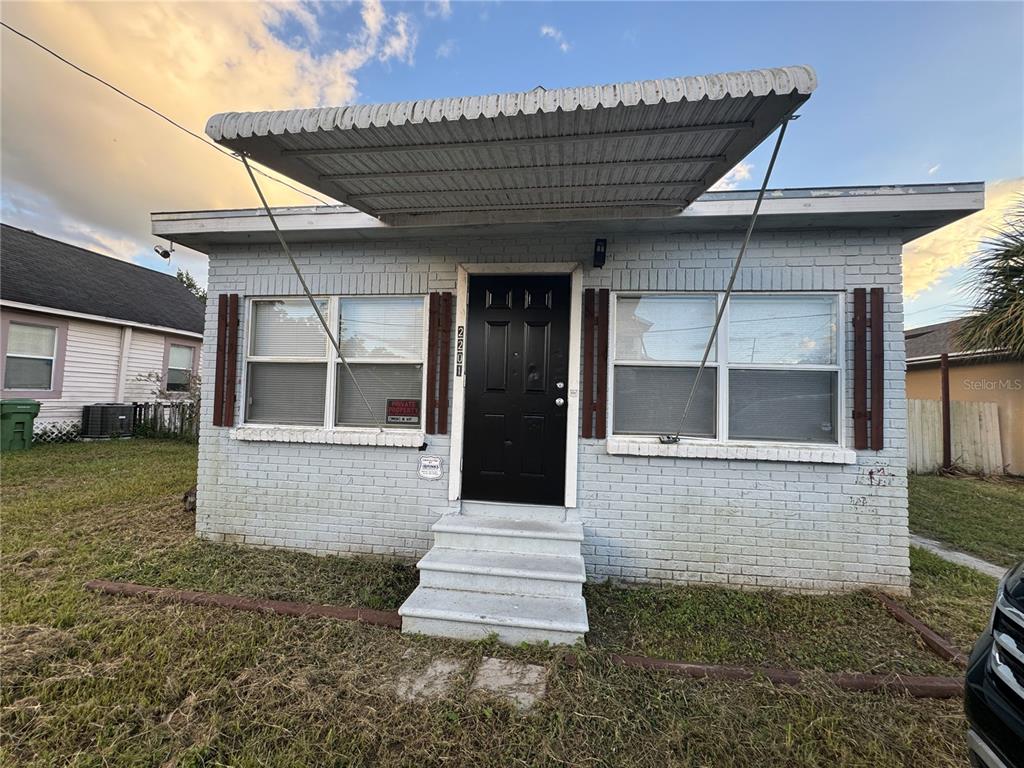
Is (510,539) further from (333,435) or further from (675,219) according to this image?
(675,219)

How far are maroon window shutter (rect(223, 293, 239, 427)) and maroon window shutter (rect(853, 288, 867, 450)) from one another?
204 inches

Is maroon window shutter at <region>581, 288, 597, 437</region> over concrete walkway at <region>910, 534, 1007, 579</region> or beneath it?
over

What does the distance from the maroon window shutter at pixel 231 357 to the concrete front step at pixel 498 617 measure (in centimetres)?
258

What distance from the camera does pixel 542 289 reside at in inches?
136

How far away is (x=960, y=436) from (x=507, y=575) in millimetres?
9850

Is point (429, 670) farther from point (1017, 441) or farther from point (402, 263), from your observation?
point (1017, 441)

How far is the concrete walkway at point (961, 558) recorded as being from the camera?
3467mm

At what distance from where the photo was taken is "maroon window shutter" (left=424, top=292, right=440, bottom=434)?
3.52 m

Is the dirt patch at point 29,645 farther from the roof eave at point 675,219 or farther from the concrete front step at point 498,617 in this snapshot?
the roof eave at point 675,219

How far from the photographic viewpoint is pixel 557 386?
3379 mm

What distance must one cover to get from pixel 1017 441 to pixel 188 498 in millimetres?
13024

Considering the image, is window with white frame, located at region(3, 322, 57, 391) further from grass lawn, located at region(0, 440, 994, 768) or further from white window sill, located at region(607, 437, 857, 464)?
white window sill, located at region(607, 437, 857, 464)

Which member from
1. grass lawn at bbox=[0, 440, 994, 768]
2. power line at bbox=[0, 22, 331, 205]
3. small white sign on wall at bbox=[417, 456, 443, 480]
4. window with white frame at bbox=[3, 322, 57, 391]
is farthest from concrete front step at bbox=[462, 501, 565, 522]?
window with white frame at bbox=[3, 322, 57, 391]

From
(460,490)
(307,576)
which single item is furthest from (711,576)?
(307,576)
